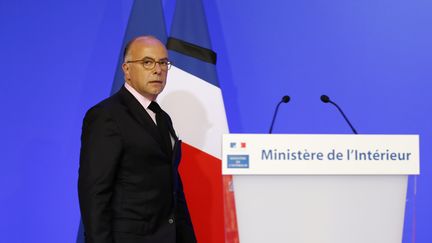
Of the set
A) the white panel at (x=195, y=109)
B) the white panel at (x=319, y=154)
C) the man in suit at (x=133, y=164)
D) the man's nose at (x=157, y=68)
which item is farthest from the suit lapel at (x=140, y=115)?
the white panel at (x=195, y=109)

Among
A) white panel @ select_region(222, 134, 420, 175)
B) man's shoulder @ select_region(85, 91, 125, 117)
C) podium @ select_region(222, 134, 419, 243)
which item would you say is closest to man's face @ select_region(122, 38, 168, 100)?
man's shoulder @ select_region(85, 91, 125, 117)

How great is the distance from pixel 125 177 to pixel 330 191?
0.80m

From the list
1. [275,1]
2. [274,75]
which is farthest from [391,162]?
[275,1]

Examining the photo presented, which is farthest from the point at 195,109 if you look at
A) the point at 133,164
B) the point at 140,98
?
the point at 133,164

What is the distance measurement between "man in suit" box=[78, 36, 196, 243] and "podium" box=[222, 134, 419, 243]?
0.30 m

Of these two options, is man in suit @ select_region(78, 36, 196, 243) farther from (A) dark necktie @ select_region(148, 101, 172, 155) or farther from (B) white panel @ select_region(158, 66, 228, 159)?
(B) white panel @ select_region(158, 66, 228, 159)

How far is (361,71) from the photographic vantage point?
3.34m

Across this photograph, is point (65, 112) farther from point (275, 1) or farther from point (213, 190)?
point (275, 1)

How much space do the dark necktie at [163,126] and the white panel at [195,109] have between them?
991 mm

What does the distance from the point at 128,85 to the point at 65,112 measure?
4.11 feet

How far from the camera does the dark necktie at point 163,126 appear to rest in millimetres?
1925

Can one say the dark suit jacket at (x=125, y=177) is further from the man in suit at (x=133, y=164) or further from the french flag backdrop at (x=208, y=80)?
the french flag backdrop at (x=208, y=80)

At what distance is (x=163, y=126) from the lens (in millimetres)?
1971

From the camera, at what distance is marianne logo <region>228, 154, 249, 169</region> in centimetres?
183
